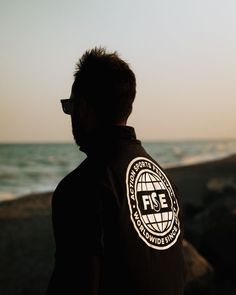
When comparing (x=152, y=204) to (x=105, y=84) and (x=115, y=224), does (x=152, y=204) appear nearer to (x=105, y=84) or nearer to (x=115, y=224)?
(x=115, y=224)

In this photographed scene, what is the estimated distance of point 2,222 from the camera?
232 inches

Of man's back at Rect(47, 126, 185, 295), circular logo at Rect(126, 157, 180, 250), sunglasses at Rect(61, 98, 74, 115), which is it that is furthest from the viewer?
sunglasses at Rect(61, 98, 74, 115)

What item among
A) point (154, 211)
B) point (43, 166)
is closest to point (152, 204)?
point (154, 211)

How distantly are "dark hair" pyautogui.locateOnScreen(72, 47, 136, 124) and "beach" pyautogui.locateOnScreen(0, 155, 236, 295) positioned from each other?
11.0 ft

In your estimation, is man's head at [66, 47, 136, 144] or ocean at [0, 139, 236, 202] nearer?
man's head at [66, 47, 136, 144]

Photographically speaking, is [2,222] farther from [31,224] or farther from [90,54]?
[90,54]

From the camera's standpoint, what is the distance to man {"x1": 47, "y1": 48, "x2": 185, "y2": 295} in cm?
155

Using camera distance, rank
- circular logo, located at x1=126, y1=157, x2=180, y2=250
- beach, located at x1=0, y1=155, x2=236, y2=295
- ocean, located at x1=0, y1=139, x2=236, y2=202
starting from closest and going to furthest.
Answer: circular logo, located at x1=126, y1=157, x2=180, y2=250
beach, located at x1=0, y1=155, x2=236, y2=295
ocean, located at x1=0, y1=139, x2=236, y2=202

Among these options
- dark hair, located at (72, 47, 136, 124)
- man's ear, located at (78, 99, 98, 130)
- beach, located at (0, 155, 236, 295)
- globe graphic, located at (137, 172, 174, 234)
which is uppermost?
dark hair, located at (72, 47, 136, 124)

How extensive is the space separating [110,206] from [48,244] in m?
4.16

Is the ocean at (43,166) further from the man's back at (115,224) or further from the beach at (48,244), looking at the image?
the man's back at (115,224)

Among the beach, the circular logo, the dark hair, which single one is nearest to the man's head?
the dark hair

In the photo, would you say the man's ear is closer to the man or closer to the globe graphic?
the man

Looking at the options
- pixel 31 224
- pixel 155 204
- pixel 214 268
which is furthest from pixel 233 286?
pixel 155 204
